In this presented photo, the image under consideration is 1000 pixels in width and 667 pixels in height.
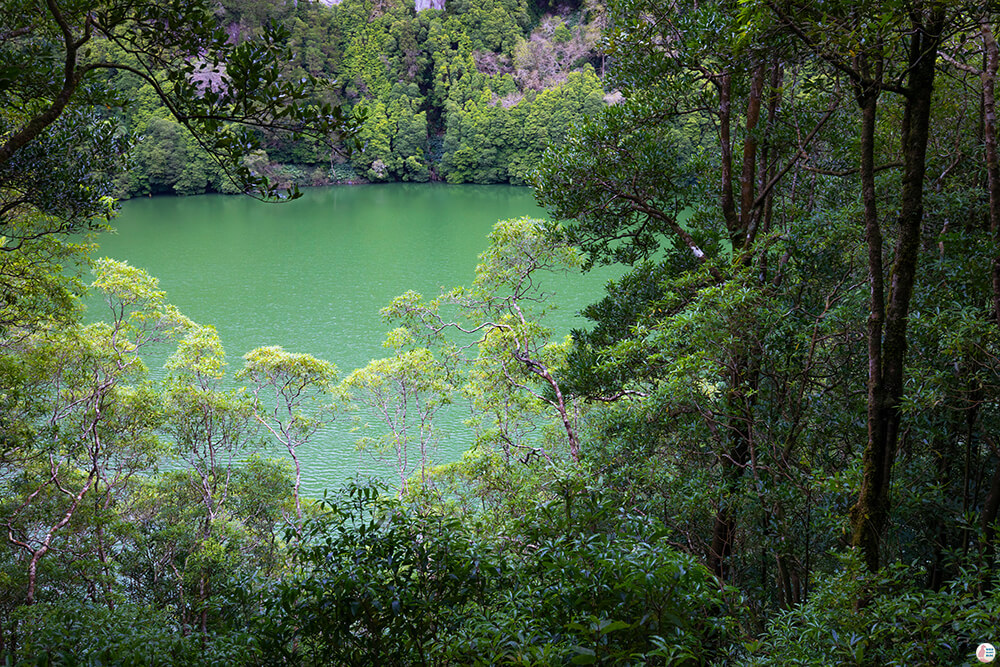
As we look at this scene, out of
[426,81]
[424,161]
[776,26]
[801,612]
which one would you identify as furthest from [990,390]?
[426,81]

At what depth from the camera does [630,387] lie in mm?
4973

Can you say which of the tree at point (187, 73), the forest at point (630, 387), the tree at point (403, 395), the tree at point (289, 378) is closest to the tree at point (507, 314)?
the forest at point (630, 387)

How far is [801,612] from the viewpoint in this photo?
237 cm

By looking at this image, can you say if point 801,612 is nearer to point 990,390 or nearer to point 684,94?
point 990,390

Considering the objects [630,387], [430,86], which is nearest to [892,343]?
[630,387]

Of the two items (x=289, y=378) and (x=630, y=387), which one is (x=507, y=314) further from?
(x=630, y=387)

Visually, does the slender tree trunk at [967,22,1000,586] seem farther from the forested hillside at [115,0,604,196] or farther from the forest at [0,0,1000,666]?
the forested hillside at [115,0,604,196]

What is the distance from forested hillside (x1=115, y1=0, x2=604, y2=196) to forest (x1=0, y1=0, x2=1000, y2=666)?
103ft

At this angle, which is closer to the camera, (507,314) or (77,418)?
(77,418)

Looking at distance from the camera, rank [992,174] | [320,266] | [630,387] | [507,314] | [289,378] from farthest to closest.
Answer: [320,266]
[289,378]
[507,314]
[630,387]
[992,174]

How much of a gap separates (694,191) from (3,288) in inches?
241

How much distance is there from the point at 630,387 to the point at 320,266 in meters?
19.7

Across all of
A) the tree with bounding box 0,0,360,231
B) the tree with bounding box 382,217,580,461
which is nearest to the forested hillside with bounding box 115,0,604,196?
the tree with bounding box 382,217,580,461

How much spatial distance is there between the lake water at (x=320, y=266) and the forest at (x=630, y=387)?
3496 millimetres
